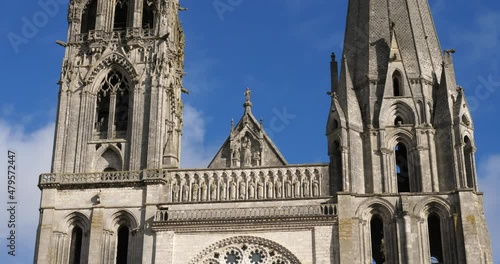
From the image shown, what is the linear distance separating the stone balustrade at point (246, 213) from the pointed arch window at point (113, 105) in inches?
163

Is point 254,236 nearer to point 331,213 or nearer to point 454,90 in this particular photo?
point 331,213

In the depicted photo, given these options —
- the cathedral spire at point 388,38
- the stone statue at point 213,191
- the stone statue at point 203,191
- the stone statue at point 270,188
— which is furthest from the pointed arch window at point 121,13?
the stone statue at point 270,188

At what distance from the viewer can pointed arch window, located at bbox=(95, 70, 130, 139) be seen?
29141 millimetres

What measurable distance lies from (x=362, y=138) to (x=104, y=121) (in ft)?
29.3

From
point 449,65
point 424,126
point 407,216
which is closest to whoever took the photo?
point 407,216

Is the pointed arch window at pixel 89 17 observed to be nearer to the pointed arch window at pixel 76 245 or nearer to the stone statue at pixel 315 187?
the pointed arch window at pixel 76 245

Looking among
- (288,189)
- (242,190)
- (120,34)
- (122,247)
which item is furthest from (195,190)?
(120,34)

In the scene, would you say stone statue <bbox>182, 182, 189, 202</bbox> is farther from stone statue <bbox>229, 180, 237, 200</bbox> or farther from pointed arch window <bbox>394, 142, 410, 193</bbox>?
pointed arch window <bbox>394, 142, 410, 193</bbox>

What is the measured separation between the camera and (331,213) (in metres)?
25.7

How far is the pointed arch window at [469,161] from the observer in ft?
86.4

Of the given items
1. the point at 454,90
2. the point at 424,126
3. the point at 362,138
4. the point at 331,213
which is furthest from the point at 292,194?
the point at 454,90

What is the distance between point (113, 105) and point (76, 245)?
16.7ft

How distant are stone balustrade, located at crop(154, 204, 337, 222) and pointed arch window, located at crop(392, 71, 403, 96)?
4.93 metres

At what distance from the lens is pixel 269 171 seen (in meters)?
26.8
